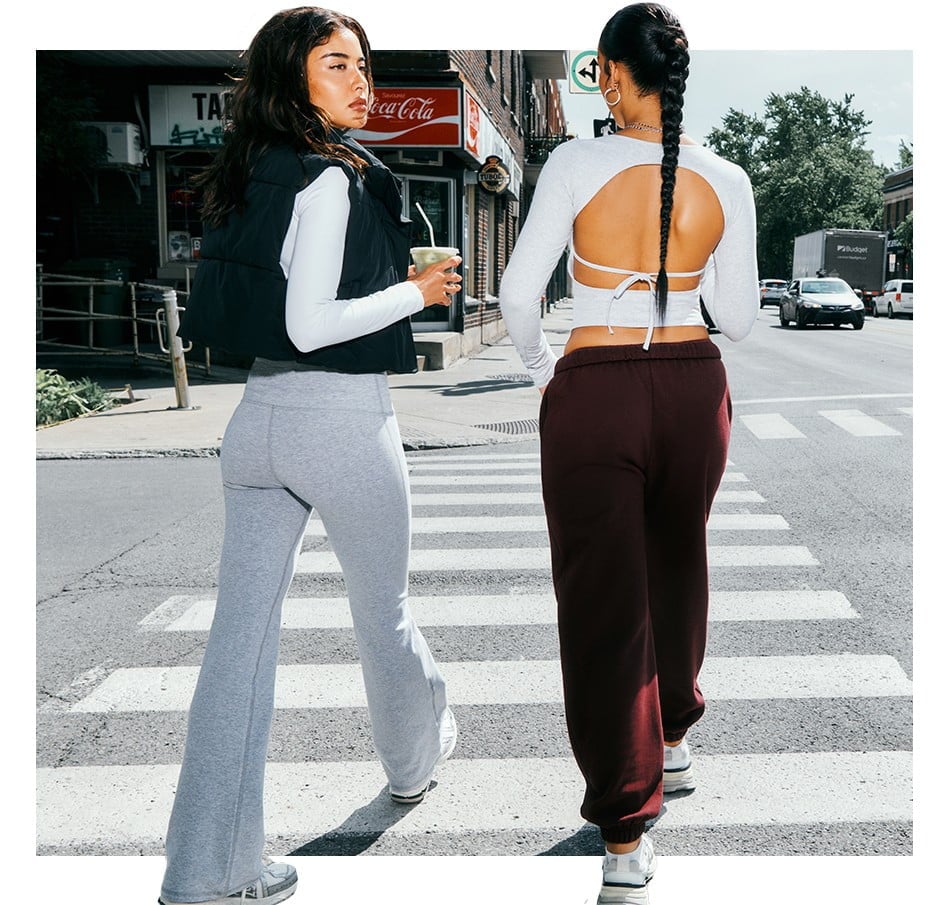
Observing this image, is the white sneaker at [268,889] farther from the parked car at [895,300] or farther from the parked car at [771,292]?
the parked car at [771,292]

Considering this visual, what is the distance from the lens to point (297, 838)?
3102mm

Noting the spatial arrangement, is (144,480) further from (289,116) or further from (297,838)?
(289,116)

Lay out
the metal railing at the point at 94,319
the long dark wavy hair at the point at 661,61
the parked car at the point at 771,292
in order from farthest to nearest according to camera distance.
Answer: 1. the parked car at the point at 771,292
2. the metal railing at the point at 94,319
3. the long dark wavy hair at the point at 661,61

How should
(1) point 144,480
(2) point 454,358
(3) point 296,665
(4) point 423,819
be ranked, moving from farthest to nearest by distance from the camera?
(2) point 454,358 < (1) point 144,480 < (3) point 296,665 < (4) point 423,819

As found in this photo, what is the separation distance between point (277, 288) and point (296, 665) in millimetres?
2430

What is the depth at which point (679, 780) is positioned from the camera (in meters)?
3.36

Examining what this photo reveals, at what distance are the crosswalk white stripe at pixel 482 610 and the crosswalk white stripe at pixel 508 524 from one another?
1559mm

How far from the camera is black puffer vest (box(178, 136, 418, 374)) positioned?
2.53m

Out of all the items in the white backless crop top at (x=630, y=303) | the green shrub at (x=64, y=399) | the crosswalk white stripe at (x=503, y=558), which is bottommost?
the crosswalk white stripe at (x=503, y=558)

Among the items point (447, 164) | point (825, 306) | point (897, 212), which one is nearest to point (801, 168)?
point (897, 212)

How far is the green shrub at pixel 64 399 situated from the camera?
12.3 m

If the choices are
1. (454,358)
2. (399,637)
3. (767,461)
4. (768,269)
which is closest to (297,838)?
(399,637)

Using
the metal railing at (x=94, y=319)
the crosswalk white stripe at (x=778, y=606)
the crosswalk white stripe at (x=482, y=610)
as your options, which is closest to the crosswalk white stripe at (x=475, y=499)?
the crosswalk white stripe at (x=482, y=610)

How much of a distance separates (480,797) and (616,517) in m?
1.15
